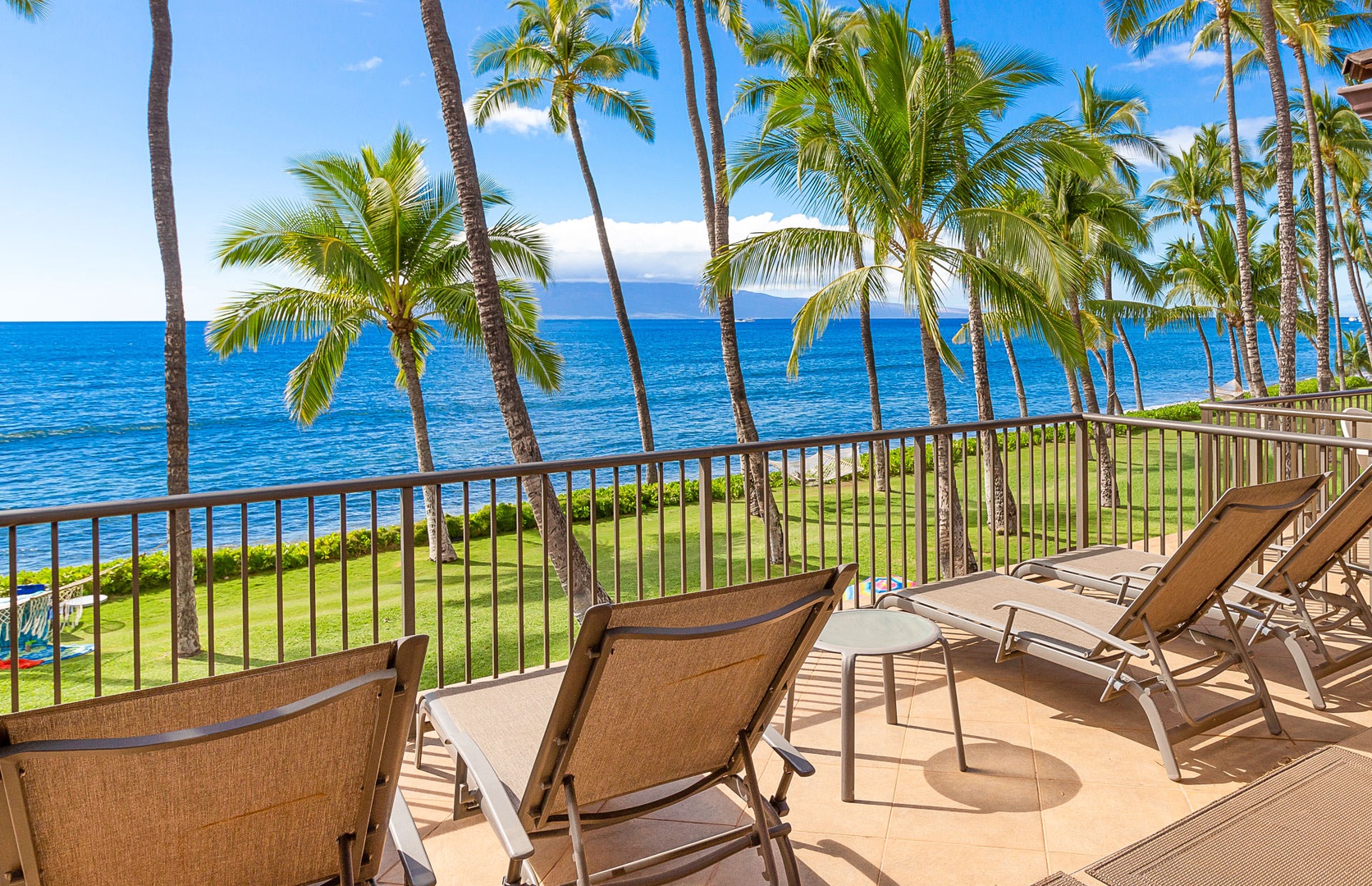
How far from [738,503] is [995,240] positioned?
9941mm

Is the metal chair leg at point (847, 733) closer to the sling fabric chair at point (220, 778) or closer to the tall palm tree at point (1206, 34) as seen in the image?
A: the sling fabric chair at point (220, 778)

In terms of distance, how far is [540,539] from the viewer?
51.9 feet

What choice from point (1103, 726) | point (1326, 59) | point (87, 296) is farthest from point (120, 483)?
point (87, 296)

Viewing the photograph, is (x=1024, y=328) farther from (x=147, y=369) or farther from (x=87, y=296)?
(x=87, y=296)

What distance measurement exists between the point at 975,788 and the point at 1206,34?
2358 centimetres

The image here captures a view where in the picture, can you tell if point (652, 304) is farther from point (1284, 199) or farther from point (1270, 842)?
point (1270, 842)

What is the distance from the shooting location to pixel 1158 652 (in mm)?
2918

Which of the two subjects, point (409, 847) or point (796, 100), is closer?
point (409, 847)

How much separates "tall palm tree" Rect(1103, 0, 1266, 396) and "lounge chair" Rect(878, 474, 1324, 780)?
16319 millimetres

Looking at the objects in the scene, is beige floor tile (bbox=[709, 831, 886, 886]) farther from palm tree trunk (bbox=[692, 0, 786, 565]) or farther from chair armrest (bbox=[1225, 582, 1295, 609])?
palm tree trunk (bbox=[692, 0, 786, 565])

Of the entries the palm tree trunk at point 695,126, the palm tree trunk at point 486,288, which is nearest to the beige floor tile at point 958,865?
the palm tree trunk at point 486,288

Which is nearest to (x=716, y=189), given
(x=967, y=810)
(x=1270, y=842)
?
(x=967, y=810)

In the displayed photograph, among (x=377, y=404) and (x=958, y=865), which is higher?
(x=377, y=404)

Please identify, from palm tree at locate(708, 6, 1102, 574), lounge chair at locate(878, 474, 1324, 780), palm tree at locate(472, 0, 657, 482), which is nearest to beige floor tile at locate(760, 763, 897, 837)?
lounge chair at locate(878, 474, 1324, 780)
